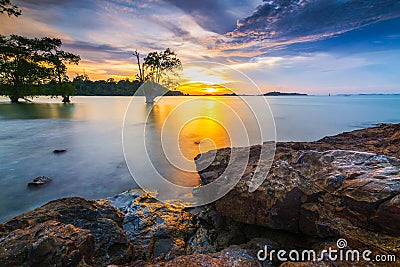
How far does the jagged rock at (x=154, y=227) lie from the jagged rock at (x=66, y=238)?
37cm

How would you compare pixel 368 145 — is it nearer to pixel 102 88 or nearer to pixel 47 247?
pixel 47 247

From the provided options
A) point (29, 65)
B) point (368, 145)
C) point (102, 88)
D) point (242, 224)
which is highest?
point (102, 88)

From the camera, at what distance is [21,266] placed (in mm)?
1580

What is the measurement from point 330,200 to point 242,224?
1217mm

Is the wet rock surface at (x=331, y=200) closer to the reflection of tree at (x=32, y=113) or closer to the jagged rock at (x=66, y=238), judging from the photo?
the jagged rock at (x=66, y=238)

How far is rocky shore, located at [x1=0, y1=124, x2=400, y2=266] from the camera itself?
69.1 inches

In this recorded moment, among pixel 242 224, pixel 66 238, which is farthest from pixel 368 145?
pixel 66 238

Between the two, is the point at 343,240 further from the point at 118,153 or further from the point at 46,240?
the point at 118,153

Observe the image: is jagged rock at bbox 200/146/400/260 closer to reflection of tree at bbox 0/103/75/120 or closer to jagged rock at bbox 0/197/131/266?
jagged rock at bbox 0/197/131/266

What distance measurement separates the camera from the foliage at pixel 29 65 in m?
27.4

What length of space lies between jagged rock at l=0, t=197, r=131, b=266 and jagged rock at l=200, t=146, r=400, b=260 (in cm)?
158

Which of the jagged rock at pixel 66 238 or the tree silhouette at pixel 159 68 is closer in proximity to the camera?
the jagged rock at pixel 66 238

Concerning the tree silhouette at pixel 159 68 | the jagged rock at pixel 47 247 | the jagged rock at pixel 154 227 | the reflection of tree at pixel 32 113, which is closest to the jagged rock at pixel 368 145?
the jagged rock at pixel 154 227

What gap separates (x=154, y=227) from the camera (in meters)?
2.97
